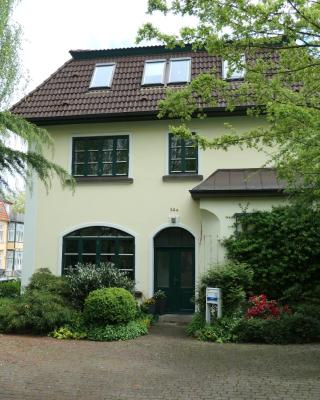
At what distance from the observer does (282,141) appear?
331 inches

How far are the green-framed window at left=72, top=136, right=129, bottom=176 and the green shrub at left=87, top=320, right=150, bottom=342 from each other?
18.7ft

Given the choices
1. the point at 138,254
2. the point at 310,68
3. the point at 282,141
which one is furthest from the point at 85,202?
the point at 310,68

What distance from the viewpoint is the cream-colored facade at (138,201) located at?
49.5 feet

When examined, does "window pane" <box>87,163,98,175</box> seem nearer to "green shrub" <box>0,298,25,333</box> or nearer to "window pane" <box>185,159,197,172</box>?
"window pane" <box>185,159,197,172</box>

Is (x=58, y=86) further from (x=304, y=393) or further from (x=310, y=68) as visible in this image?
(x=304, y=393)

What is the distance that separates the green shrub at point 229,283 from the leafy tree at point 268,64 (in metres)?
3.83

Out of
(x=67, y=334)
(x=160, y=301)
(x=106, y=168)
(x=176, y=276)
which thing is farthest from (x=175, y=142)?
(x=67, y=334)

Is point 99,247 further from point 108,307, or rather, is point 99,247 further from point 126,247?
point 108,307

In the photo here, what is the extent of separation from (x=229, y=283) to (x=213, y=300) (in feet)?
2.03

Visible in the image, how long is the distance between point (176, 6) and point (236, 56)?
1228mm

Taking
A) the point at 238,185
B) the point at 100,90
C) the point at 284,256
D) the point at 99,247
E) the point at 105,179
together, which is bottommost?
the point at 284,256

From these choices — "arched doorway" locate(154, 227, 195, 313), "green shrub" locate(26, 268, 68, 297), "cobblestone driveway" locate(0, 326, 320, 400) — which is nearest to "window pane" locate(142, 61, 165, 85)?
"arched doorway" locate(154, 227, 195, 313)

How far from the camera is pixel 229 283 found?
11906 mm

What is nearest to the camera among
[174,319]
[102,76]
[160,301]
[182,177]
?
[174,319]
